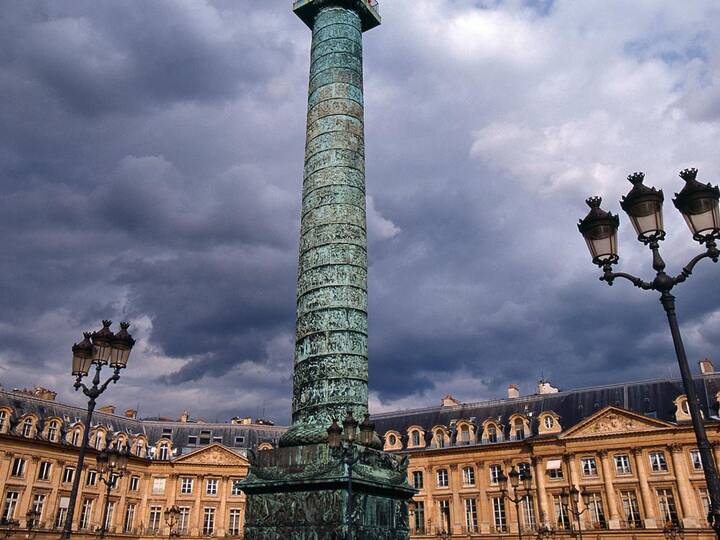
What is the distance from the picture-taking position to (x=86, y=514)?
137 ft

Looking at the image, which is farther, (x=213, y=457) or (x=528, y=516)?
(x=213, y=457)

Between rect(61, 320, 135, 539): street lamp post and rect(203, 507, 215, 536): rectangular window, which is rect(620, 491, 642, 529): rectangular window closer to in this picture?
rect(203, 507, 215, 536): rectangular window

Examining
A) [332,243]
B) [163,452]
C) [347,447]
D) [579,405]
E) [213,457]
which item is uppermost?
[579,405]

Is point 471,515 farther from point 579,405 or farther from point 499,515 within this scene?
point 579,405

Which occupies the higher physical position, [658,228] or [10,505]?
[658,228]

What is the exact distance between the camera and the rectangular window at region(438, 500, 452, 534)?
41.0m

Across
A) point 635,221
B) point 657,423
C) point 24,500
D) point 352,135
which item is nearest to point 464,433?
point 657,423

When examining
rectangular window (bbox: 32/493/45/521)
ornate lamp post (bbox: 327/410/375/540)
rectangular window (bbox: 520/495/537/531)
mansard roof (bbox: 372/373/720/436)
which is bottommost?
ornate lamp post (bbox: 327/410/375/540)

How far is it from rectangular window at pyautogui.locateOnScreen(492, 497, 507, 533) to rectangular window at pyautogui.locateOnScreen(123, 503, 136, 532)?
2589 centimetres

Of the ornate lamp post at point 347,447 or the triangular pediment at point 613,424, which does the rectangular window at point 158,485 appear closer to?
the triangular pediment at point 613,424

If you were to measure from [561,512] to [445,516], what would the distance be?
25.4 ft

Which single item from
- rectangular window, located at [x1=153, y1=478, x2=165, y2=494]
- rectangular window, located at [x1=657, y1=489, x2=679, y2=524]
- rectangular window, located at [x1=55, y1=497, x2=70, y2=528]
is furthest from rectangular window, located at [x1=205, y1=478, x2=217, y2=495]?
rectangular window, located at [x1=657, y1=489, x2=679, y2=524]

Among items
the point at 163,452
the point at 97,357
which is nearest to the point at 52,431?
the point at 163,452

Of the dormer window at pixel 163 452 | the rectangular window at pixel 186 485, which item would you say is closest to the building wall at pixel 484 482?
the rectangular window at pixel 186 485
